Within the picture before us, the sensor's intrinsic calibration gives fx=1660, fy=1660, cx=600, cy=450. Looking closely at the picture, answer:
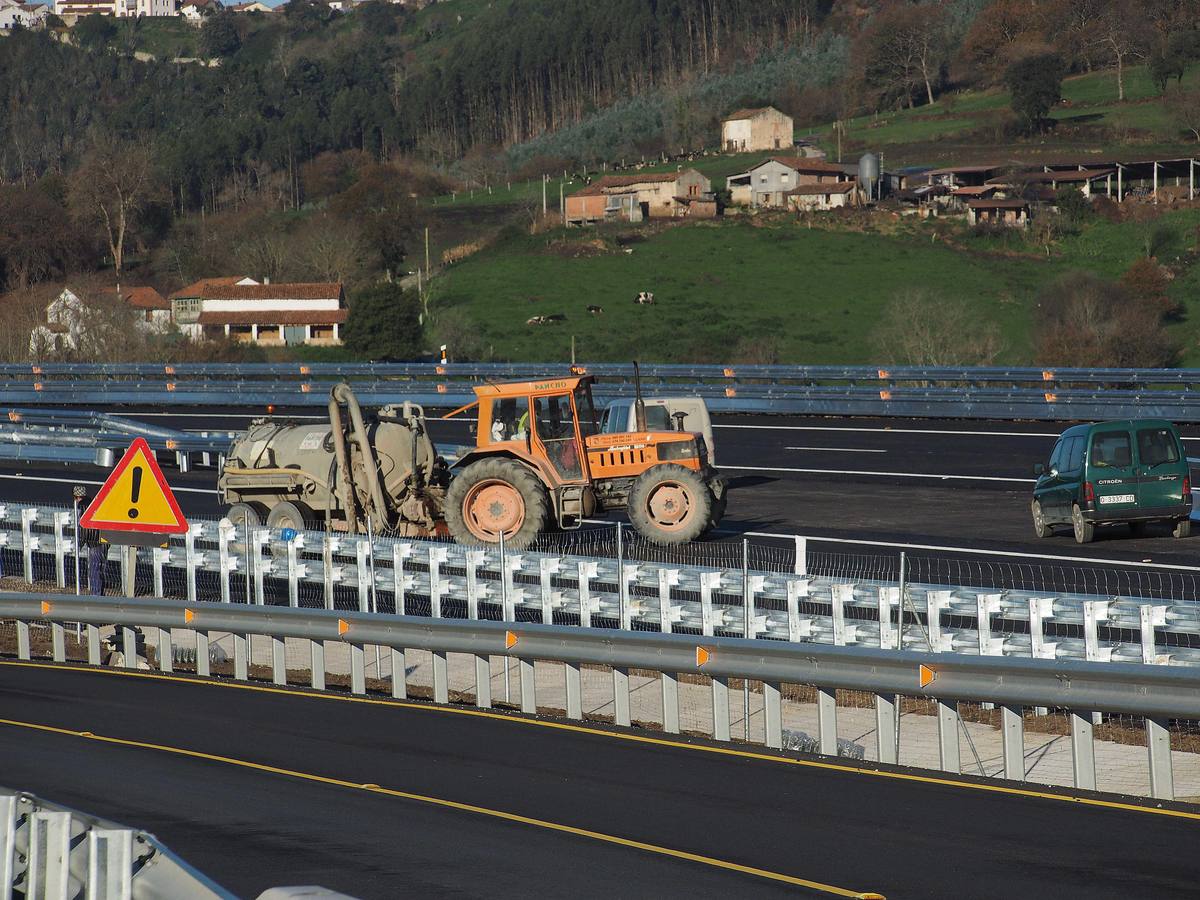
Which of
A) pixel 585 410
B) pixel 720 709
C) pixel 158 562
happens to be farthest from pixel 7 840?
pixel 585 410

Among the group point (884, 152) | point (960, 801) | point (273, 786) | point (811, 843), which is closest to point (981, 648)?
point (960, 801)

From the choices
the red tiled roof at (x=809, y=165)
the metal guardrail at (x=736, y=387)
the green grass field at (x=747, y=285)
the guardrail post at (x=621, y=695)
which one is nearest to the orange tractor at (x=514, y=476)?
the guardrail post at (x=621, y=695)

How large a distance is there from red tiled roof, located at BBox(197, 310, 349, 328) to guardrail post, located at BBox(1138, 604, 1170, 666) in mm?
84355

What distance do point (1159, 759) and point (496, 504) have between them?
13.1m

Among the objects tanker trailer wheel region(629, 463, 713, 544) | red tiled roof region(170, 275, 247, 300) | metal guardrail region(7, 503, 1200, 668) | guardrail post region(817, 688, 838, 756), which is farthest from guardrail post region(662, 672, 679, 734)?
red tiled roof region(170, 275, 247, 300)

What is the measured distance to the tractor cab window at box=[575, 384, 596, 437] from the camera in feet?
74.4

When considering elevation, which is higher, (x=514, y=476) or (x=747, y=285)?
(x=747, y=285)

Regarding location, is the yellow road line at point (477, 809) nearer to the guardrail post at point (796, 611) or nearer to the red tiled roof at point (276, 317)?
the guardrail post at point (796, 611)

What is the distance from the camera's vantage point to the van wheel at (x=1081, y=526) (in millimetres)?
22491

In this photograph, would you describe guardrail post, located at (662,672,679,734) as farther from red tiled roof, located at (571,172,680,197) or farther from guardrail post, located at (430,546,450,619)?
red tiled roof, located at (571,172,680,197)

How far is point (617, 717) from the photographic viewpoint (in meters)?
13.1

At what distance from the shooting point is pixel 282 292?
101 m

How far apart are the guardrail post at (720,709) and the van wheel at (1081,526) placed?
11226mm

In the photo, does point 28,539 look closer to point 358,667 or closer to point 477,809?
point 358,667
